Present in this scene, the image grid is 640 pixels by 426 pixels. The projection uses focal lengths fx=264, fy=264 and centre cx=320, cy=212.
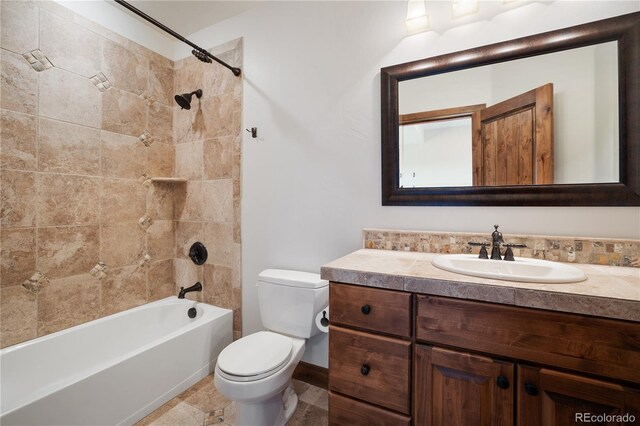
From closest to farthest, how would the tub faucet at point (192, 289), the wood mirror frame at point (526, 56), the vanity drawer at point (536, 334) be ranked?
the vanity drawer at point (536, 334) → the wood mirror frame at point (526, 56) → the tub faucet at point (192, 289)

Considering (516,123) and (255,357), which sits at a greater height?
(516,123)

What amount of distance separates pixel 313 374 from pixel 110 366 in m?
1.15

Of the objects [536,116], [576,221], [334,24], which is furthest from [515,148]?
[334,24]

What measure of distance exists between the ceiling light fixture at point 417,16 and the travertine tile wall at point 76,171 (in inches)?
79.4

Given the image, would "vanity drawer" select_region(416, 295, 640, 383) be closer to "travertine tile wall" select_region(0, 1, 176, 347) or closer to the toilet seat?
the toilet seat

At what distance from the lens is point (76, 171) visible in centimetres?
175

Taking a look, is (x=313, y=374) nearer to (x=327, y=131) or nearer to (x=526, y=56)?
(x=327, y=131)

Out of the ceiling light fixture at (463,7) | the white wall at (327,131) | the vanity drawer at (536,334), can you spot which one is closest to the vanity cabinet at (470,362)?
the vanity drawer at (536,334)

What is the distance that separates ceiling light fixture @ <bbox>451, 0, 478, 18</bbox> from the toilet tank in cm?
155

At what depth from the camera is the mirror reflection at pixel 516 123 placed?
1.12m

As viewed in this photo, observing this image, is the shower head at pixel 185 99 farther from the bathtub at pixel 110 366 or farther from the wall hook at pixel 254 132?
the bathtub at pixel 110 366

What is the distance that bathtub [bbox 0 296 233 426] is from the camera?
4.03ft

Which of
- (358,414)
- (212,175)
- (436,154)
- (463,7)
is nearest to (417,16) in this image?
(463,7)

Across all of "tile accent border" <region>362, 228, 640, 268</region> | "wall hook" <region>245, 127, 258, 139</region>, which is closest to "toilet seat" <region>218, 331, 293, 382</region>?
"tile accent border" <region>362, 228, 640, 268</region>
